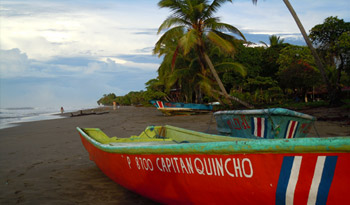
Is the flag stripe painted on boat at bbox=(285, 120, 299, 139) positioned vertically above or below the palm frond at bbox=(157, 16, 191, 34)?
below

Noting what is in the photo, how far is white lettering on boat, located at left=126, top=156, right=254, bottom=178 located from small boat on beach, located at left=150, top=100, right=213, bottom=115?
17073 mm

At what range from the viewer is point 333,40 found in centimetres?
1590

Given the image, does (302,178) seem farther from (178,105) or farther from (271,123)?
(178,105)

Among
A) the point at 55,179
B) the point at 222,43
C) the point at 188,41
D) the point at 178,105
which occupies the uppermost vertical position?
the point at 188,41

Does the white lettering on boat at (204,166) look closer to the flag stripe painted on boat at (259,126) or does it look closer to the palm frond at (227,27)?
the flag stripe painted on boat at (259,126)

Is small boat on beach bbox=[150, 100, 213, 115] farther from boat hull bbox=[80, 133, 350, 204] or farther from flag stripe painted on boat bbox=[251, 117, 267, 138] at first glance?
boat hull bbox=[80, 133, 350, 204]

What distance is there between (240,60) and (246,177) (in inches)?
1050

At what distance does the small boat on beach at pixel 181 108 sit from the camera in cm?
2022

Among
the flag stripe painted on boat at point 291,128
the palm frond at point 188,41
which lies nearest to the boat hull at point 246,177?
the flag stripe painted on boat at point 291,128

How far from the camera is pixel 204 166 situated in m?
2.55

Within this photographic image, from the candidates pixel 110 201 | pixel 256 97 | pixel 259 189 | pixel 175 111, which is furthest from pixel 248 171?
pixel 256 97

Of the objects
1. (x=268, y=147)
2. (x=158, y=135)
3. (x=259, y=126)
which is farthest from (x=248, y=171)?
(x=158, y=135)

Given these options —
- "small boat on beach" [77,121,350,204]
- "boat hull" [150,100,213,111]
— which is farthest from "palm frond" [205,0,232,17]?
"small boat on beach" [77,121,350,204]

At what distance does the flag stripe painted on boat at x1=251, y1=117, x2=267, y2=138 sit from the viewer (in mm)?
5910
